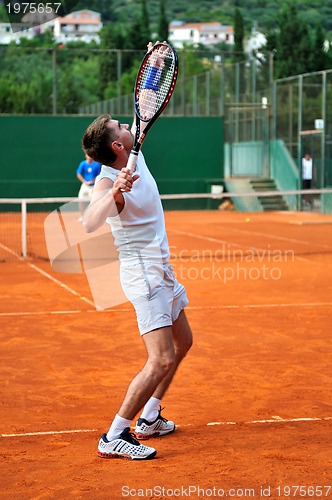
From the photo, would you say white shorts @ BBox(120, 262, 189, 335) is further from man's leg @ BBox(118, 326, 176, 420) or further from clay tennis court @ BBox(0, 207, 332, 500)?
clay tennis court @ BBox(0, 207, 332, 500)

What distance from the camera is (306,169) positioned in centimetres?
2639

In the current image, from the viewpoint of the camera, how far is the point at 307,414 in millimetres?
5645

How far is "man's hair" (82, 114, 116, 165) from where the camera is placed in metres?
4.60

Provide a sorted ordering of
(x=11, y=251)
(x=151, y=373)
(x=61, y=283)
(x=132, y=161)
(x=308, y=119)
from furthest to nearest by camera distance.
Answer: (x=308, y=119) → (x=11, y=251) → (x=61, y=283) → (x=151, y=373) → (x=132, y=161)

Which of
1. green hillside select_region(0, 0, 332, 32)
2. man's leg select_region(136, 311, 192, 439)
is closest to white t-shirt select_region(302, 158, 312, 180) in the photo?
man's leg select_region(136, 311, 192, 439)

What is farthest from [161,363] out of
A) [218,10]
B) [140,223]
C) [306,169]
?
[218,10]

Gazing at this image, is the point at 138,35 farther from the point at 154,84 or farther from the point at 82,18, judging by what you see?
the point at 82,18

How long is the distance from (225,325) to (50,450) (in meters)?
4.09

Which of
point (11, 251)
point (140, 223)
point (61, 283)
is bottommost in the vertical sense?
point (11, 251)

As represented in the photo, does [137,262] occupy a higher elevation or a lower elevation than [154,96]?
lower

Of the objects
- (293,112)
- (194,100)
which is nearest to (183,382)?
(293,112)

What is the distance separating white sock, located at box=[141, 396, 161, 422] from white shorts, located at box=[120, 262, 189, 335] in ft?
1.95

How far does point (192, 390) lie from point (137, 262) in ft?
5.94

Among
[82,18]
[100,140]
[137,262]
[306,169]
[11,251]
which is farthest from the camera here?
[82,18]
